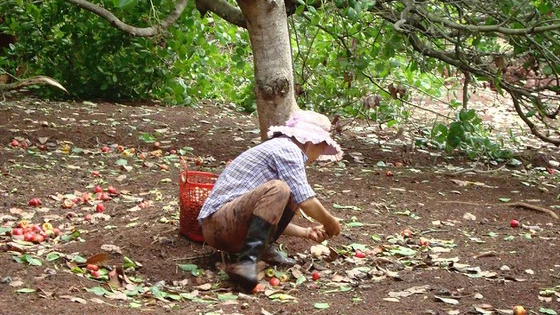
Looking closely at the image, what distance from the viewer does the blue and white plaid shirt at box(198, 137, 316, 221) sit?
4160mm

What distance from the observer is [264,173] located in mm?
4262

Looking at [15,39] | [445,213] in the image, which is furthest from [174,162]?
[15,39]

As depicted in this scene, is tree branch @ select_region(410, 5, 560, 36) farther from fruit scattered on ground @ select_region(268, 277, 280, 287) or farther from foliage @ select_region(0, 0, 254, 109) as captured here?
foliage @ select_region(0, 0, 254, 109)

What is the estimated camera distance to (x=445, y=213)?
5.73 m

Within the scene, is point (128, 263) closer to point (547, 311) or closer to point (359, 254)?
point (359, 254)

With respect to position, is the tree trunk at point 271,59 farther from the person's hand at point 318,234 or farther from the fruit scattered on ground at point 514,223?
the fruit scattered on ground at point 514,223

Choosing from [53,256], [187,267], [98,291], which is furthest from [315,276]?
[53,256]

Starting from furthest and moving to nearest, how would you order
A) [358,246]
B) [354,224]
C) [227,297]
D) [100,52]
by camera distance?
[100,52] < [354,224] < [358,246] < [227,297]

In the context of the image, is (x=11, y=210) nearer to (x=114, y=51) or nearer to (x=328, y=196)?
(x=328, y=196)

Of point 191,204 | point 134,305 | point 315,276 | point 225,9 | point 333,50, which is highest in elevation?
point 225,9

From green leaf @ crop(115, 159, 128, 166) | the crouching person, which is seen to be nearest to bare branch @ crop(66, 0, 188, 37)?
green leaf @ crop(115, 159, 128, 166)

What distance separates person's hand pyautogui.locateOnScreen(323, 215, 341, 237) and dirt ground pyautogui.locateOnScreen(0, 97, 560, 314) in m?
0.27

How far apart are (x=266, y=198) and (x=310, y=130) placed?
1.53 ft

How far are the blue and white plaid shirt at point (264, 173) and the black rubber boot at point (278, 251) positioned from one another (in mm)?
196
